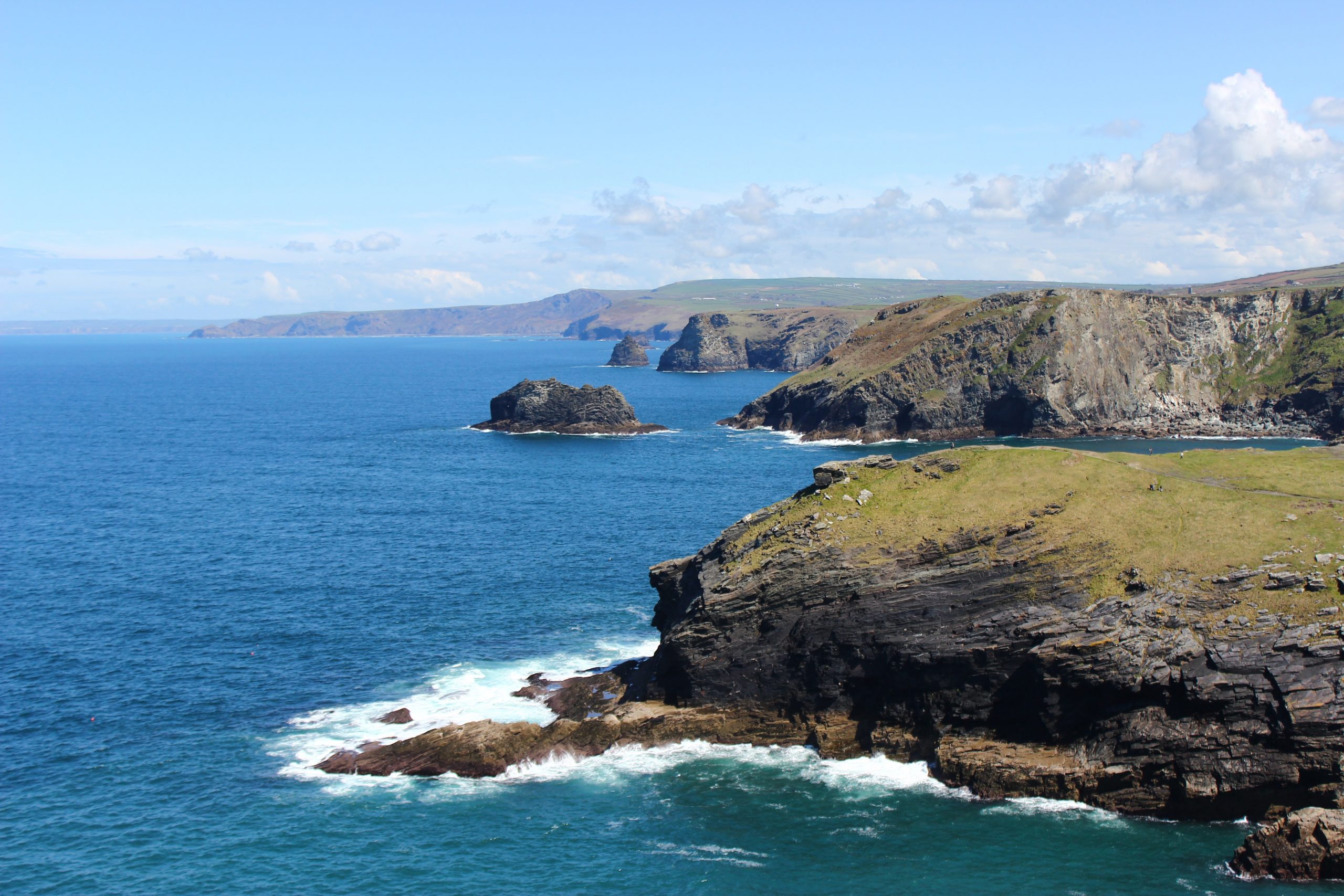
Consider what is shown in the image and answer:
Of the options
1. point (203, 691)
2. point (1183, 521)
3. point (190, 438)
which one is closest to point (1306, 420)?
point (1183, 521)

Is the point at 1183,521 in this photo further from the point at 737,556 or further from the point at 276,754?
the point at 276,754

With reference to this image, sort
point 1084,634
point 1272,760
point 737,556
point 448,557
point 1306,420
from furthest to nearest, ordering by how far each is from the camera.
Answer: point 1306,420
point 448,557
point 737,556
point 1084,634
point 1272,760

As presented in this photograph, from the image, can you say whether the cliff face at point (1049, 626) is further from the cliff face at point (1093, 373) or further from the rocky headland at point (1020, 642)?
the cliff face at point (1093, 373)

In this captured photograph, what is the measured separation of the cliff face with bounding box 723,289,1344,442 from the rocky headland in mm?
106036

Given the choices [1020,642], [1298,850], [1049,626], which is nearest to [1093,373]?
[1049,626]

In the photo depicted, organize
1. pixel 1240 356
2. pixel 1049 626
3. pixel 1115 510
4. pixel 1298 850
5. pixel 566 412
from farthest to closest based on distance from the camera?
pixel 566 412, pixel 1240 356, pixel 1115 510, pixel 1049 626, pixel 1298 850

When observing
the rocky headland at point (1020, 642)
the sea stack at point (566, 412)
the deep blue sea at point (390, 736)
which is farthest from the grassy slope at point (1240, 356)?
the rocky headland at point (1020, 642)

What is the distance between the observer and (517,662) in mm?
65938

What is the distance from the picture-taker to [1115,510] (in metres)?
55.3

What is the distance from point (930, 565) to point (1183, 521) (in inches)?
555

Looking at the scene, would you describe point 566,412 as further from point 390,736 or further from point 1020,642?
point 1020,642

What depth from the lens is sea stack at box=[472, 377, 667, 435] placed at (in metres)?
176

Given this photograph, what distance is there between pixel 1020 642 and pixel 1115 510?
10.8m

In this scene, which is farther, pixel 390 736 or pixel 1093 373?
pixel 1093 373
